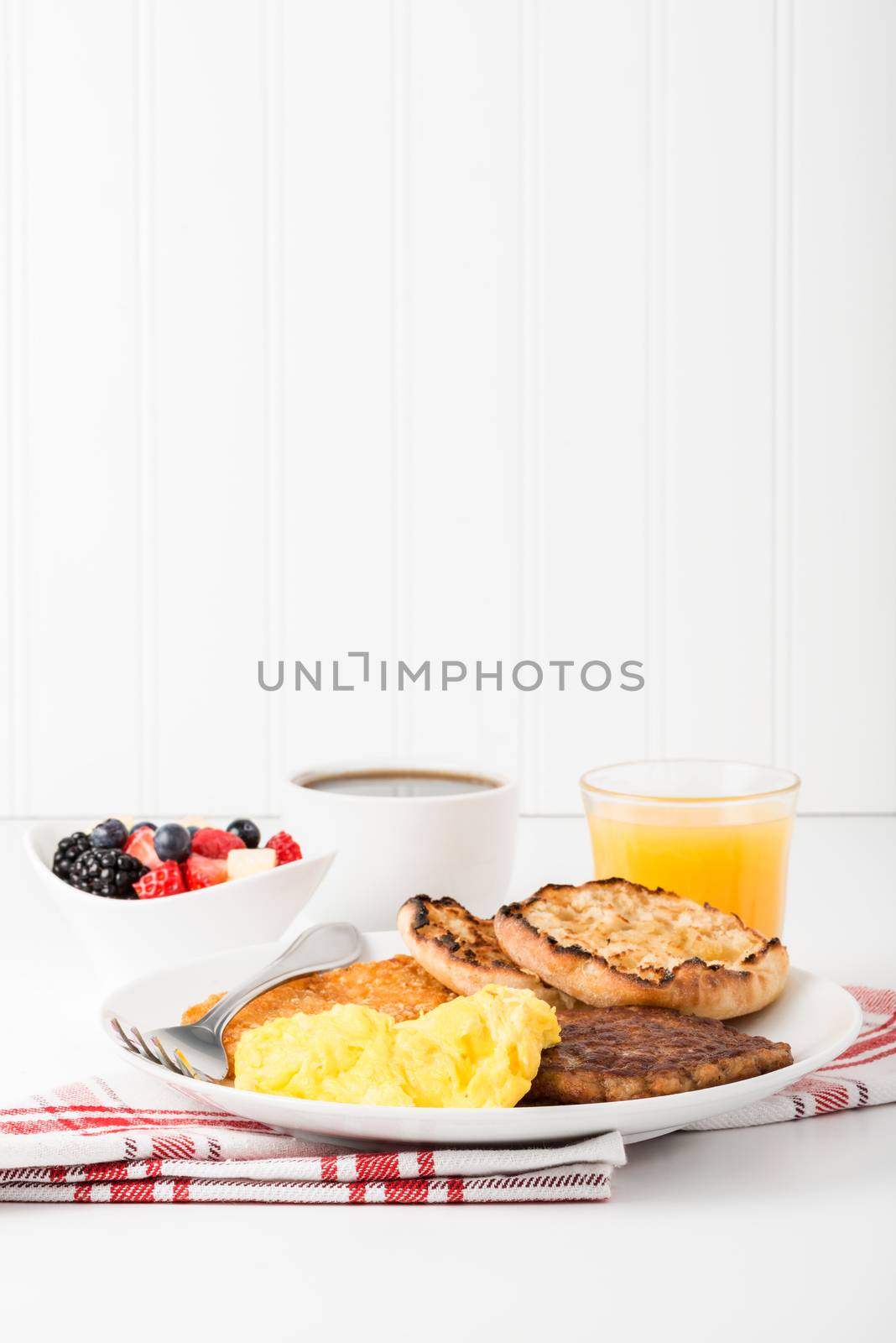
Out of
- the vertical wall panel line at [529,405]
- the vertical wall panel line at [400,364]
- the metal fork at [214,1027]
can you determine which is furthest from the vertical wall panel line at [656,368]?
the metal fork at [214,1027]

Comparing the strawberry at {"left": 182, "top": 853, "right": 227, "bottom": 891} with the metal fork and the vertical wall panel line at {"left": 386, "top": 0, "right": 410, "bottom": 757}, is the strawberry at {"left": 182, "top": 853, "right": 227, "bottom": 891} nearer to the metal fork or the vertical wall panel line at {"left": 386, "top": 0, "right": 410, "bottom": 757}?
the metal fork

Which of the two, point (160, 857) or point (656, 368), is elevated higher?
point (656, 368)

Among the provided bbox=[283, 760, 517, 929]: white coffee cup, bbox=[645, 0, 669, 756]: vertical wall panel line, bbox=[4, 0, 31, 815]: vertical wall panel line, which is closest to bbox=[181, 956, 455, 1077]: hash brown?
bbox=[283, 760, 517, 929]: white coffee cup

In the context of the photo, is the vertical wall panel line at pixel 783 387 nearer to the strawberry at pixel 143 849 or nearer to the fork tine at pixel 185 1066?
the strawberry at pixel 143 849

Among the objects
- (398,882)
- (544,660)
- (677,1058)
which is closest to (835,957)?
(398,882)

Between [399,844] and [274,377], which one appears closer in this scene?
[399,844]

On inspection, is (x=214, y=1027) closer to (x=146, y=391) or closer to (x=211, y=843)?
(x=211, y=843)

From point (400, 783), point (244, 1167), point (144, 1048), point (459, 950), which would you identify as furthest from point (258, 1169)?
point (400, 783)
